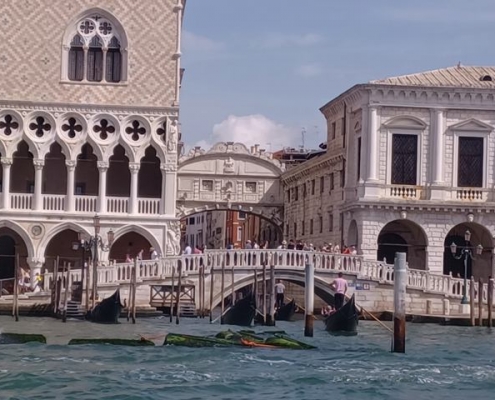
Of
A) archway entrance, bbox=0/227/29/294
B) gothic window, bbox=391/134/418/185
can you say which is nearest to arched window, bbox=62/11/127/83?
archway entrance, bbox=0/227/29/294

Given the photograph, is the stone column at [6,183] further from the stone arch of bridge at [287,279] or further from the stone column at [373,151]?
the stone column at [373,151]

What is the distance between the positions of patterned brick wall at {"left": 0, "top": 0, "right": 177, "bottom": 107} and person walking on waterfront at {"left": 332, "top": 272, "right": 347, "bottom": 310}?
6.22 m

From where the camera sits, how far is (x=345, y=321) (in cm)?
2600

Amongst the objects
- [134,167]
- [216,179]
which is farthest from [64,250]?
[216,179]

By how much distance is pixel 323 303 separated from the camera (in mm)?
33875

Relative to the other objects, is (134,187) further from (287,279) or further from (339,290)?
(339,290)

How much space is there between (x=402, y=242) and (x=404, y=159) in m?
2.24

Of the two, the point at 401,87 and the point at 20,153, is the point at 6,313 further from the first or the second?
the point at 401,87

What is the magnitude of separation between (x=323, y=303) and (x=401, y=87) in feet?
17.4

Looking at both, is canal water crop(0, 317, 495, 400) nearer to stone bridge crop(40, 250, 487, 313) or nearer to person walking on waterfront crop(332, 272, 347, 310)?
person walking on waterfront crop(332, 272, 347, 310)

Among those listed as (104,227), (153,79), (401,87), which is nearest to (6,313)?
(104,227)

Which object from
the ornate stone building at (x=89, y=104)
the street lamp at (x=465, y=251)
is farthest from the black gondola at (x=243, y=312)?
the ornate stone building at (x=89, y=104)

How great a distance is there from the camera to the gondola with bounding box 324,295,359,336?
25984 millimetres

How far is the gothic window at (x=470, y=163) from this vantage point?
110 feet
